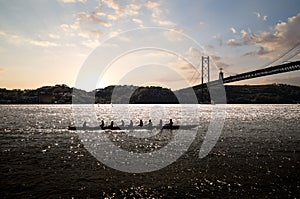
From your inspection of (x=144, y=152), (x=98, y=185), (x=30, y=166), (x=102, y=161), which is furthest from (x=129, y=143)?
(x=98, y=185)

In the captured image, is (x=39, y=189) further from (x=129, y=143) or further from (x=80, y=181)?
(x=129, y=143)

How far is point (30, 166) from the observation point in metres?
28.0

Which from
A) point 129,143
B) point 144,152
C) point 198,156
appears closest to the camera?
point 198,156

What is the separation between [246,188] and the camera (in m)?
21.5

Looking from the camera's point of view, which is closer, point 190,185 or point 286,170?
point 190,185

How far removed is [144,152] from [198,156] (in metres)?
7.34

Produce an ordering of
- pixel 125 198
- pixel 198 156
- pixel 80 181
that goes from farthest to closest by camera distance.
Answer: pixel 198 156, pixel 80 181, pixel 125 198

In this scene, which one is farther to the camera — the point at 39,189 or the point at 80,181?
the point at 80,181

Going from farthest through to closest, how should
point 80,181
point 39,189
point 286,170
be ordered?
point 286,170, point 80,181, point 39,189

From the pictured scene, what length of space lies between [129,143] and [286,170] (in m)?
24.3

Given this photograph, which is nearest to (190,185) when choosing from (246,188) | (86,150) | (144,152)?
(246,188)

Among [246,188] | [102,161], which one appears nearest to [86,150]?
[102,161]

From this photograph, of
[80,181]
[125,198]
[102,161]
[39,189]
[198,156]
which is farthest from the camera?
[198,156]

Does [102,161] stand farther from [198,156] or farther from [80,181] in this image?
[198,156]
